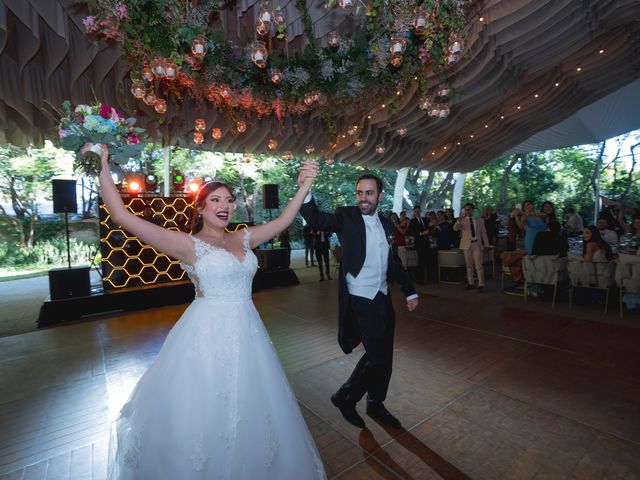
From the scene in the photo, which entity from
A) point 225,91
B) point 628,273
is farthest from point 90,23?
point 628,273

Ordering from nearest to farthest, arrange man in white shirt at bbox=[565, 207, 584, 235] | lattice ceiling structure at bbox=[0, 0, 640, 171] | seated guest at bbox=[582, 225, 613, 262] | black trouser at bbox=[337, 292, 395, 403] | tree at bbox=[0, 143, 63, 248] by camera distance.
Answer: black trouser at bbox=[337, 292, 395, 403], lattice ceiling structure at bbox=[0, 0, 640, 171], seated guest at bbox=[582, 225, 613, 262], man in white shirt at bbox=[565, 207, 584, 235], tree at bbox=[0, 143, 63, 248]

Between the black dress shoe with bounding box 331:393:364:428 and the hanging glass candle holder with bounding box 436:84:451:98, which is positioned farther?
the hanging glass candle holder with bounding box 436:84:451:98

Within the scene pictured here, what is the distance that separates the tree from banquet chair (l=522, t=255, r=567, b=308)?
15.3 meters

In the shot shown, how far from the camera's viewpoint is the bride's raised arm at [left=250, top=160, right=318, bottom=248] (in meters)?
1.99

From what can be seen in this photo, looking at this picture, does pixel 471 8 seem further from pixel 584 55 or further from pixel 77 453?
pixel 77 453

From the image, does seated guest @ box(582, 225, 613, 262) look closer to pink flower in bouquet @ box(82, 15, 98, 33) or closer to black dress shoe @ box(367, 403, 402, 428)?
black dress shoe @ box(367, 403, 402, 428)

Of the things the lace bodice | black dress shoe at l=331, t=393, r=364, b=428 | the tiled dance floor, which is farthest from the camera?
black dress shoe at l=331, t=393, r=364, b=428

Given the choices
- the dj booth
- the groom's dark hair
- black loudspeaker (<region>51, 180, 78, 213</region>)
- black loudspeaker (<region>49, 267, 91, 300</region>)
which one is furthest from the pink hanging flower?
black loudspeaker (<region>51, 180, 78, 213</region>)

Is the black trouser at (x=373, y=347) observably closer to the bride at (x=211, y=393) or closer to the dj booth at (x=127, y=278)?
the bride at (x=211, y=393)

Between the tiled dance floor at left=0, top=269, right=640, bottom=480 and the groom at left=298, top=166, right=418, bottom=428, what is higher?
the groom at left=298, top=166, right=418, bottom=428

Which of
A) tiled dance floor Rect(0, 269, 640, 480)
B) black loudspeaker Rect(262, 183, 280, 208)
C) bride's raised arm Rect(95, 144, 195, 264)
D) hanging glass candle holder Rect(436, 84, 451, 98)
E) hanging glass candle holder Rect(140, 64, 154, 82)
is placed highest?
hanging glass candle holder Rect(436, 84, 451, 98)

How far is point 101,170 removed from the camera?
57.5 inches

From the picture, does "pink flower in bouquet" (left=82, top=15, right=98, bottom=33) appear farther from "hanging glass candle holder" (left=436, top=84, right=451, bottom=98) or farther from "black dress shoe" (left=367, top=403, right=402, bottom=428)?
"hanging glass candle holder" (left=436, top=84, right=451, bottom=98)

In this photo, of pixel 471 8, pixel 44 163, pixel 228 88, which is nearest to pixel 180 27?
pixel 228 88
